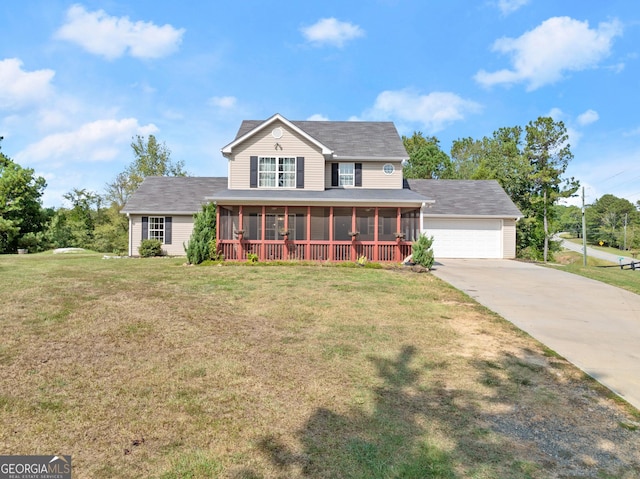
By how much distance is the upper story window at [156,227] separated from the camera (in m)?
20.3

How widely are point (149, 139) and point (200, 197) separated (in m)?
21.8

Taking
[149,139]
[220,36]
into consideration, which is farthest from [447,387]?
[149,139]

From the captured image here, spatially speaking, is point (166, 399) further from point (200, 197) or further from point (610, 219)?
point (610, 219)

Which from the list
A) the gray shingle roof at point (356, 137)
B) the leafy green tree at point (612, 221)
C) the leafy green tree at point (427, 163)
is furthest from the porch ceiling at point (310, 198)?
the leafy green tree at point (612, 221)

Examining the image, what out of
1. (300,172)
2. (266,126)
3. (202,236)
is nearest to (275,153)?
(266,126)

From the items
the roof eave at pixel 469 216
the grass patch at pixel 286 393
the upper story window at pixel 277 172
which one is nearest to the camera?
the grass patch at pixel 286 393

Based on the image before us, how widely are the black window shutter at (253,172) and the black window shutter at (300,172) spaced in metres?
2.07

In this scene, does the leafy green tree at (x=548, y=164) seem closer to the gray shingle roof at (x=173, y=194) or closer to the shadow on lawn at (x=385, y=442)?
the gray shingle roof at (x=173, y=194)

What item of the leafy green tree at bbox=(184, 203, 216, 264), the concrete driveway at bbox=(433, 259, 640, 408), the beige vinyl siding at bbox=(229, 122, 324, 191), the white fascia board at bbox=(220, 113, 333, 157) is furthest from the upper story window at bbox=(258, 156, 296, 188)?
the concrete driveway at bbox=(433, 259, 640, 408)

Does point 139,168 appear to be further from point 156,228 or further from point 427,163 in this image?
point 427,163

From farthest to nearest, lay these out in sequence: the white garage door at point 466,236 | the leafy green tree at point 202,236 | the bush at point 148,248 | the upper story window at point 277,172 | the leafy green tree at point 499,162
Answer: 1. the leafy green tree at point 499,162
2. the white garage door at point 466,236
3. the bush at point 148,248
4. the upper story window at point 277,172
5. the leafy green tree at point 202,236

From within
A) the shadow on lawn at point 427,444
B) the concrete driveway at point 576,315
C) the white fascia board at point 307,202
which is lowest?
the shadow on lawn at point 427,444

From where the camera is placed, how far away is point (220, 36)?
13820 millimetres

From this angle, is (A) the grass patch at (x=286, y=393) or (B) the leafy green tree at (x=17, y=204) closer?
(A) the grass patch at (x=286, y=393)
